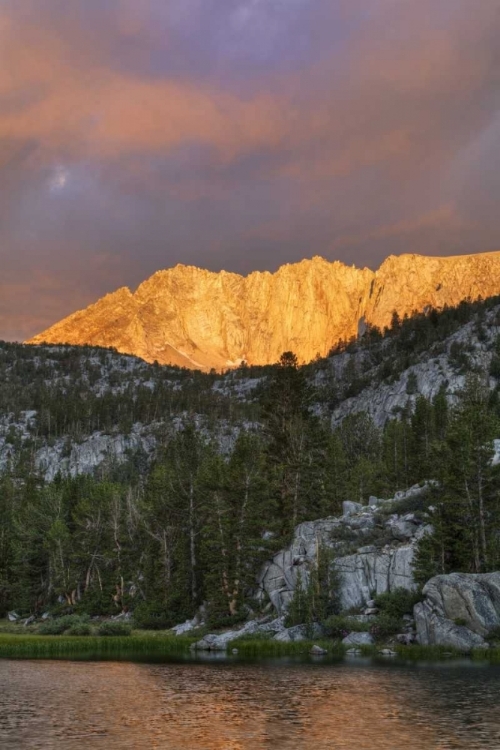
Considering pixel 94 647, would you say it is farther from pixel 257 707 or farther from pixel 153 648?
pixel 257 707

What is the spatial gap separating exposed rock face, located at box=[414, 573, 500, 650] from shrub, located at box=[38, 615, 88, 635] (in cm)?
4592

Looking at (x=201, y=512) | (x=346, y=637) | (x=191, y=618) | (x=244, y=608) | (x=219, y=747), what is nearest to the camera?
(x=219, y=747)

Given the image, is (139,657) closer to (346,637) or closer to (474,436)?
(346,637)


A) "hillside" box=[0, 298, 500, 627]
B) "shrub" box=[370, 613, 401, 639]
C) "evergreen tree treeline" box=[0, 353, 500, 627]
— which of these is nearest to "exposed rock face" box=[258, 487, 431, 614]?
"hillside" box=[0, 298, 500, 627]

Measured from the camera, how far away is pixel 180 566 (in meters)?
93.9

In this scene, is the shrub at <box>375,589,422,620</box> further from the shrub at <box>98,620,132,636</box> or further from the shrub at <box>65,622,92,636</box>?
the shrub at <box>65,622,92,636</box>

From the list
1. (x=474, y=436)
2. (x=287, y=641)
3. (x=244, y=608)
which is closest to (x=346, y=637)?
(x=287, y=641)

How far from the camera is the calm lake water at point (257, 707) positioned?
29781mm

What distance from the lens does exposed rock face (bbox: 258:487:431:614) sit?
72000 mm

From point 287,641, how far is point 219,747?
40949 millimetres

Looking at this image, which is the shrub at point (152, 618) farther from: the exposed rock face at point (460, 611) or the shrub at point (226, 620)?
the exposed rock face at point (460, 611)

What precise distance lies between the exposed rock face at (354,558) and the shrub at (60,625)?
25.3 metres

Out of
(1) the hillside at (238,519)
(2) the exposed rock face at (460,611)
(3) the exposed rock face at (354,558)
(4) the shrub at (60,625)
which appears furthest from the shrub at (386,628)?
(4) the shrub at (60,625)

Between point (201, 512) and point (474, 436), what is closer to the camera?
point (474, 436)
